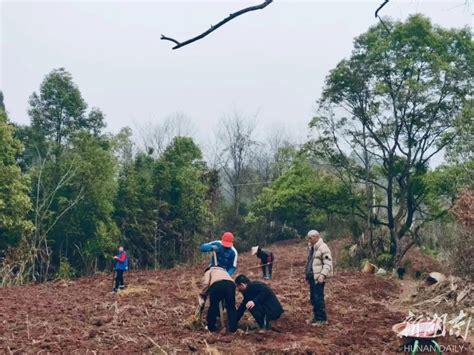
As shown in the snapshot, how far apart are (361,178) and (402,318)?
932 cm

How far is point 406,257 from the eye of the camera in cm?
1786

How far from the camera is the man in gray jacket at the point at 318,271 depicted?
780 centimetres

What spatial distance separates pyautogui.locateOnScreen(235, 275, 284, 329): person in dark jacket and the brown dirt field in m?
0.23

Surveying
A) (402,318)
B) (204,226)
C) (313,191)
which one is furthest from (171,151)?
(402,318)

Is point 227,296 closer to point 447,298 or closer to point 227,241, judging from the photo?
point 227,241

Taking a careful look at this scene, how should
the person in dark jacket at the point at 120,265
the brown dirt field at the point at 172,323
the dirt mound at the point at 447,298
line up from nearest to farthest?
the brown dirt field at the point at 172,323
the dirt mound at the point at 447,298
the person in dark jacket at the point at 120,265

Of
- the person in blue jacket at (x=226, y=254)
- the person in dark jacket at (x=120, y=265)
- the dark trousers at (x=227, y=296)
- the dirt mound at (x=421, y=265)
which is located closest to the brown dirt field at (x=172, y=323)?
the dark trousers at (x=227, y=296)

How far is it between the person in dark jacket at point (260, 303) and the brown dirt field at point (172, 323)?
0.23m

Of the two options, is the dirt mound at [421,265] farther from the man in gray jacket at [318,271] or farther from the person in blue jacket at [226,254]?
the person in blue jacket at [226,254]

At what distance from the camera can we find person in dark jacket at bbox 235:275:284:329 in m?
7.32

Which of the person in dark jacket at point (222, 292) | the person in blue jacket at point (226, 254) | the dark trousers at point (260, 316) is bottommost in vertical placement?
the dark trousers at point (260, 316)

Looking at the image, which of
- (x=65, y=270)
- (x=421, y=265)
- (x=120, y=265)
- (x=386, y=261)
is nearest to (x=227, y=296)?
(x=120, y=265)

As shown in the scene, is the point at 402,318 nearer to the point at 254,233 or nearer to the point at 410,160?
the point at 410,160

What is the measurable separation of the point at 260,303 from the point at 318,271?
1.03m
